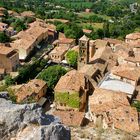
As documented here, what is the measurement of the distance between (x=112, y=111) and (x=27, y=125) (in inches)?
817

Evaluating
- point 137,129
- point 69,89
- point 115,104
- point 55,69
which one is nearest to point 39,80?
point 55,69

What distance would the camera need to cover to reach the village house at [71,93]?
111 ft

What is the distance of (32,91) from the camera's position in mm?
36625

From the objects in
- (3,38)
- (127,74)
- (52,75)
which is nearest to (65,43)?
(3,38)

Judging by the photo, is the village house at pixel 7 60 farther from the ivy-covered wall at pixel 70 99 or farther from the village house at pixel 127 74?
the village house at pixel 127 74

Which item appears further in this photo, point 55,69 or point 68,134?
point 55,69

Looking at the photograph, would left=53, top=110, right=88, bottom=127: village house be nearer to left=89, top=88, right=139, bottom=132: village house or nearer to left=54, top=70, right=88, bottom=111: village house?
left=89, top=88, right=139, bottom=132: village house

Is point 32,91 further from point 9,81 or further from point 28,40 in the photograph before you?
point 28,40

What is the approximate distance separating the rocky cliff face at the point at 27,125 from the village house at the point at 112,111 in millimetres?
17091

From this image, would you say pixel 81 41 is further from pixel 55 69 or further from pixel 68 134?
pixel 68 134

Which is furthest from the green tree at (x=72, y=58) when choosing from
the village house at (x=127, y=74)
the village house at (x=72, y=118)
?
the village house at (x=72, y=118)

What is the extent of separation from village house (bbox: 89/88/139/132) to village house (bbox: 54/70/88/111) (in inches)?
66.7

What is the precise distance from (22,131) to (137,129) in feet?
62.3

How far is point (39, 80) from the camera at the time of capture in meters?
39.6
